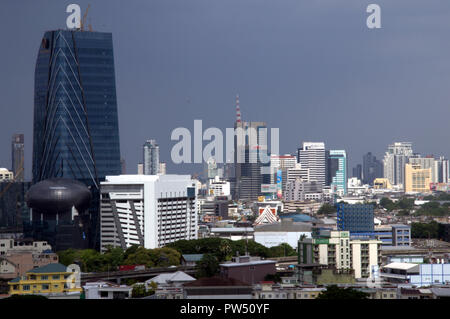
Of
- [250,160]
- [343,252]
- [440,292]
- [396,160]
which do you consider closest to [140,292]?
[440,292]

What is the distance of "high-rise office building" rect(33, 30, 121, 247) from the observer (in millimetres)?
44906

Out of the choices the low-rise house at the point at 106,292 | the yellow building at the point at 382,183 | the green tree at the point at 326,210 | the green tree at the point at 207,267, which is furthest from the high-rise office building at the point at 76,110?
the yellow building at the point at 382,183

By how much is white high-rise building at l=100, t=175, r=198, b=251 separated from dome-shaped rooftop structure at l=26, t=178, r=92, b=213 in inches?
52.6

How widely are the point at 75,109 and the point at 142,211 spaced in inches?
344

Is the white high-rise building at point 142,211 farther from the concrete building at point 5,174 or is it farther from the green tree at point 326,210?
the green tree at point 326,210

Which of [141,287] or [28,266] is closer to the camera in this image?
[141,287]

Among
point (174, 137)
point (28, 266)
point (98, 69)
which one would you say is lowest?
point (28, 266)

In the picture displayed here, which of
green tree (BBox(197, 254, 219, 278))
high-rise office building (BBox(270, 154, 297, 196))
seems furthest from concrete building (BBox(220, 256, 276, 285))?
high-rise office building (BBox(270, 154, 297, 196))

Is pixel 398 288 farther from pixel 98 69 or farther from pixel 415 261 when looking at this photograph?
pixel 98 69

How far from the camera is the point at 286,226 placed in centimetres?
4512

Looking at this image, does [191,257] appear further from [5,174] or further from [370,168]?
[370,168]

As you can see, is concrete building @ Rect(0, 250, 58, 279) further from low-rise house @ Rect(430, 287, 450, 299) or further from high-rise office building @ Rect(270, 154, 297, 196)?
high-rise office building @ Rect(270, 154, 297, 196)
